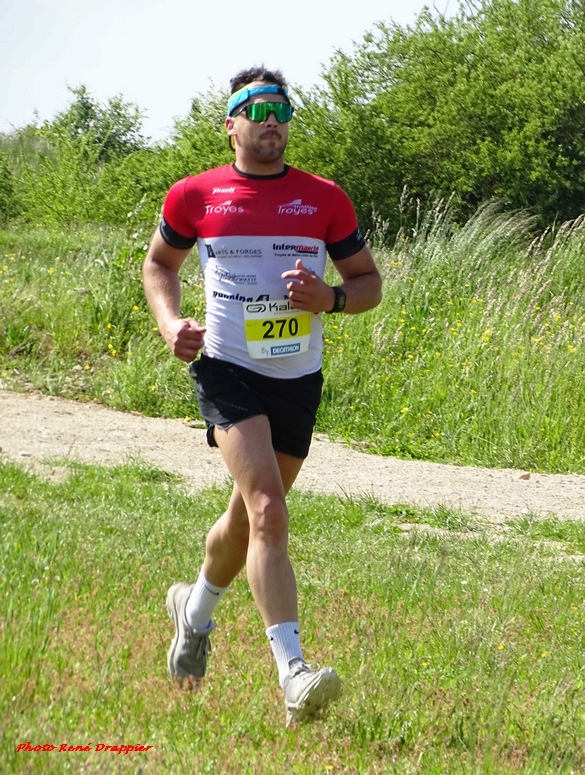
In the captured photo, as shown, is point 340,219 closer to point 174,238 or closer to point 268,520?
point 174,238

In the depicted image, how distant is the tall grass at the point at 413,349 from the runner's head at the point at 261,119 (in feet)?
21.9

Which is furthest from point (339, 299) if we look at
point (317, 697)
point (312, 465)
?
point (312, 465)

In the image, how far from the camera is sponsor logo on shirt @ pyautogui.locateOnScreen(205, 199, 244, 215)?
388 cm

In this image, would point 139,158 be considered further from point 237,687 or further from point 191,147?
point 237,687

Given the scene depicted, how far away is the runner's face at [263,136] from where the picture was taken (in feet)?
12.9

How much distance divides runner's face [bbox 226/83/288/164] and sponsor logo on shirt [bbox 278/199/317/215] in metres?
0.19

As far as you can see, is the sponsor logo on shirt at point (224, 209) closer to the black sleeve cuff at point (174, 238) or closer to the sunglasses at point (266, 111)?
the black sleeve cuff at point (174, 238)

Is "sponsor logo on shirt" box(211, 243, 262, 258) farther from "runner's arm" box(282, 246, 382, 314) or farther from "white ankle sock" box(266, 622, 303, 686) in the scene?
"white ankle sock" box(266, 622, 303, 686)

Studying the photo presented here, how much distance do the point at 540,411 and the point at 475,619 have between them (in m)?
6.48

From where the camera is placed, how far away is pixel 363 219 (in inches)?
1074

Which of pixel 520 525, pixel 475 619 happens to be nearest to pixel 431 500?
pixel 520 525

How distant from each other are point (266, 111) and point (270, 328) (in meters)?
0.84

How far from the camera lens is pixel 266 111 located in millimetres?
3926

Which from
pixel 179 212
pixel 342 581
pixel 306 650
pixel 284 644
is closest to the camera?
pixel 284 644
